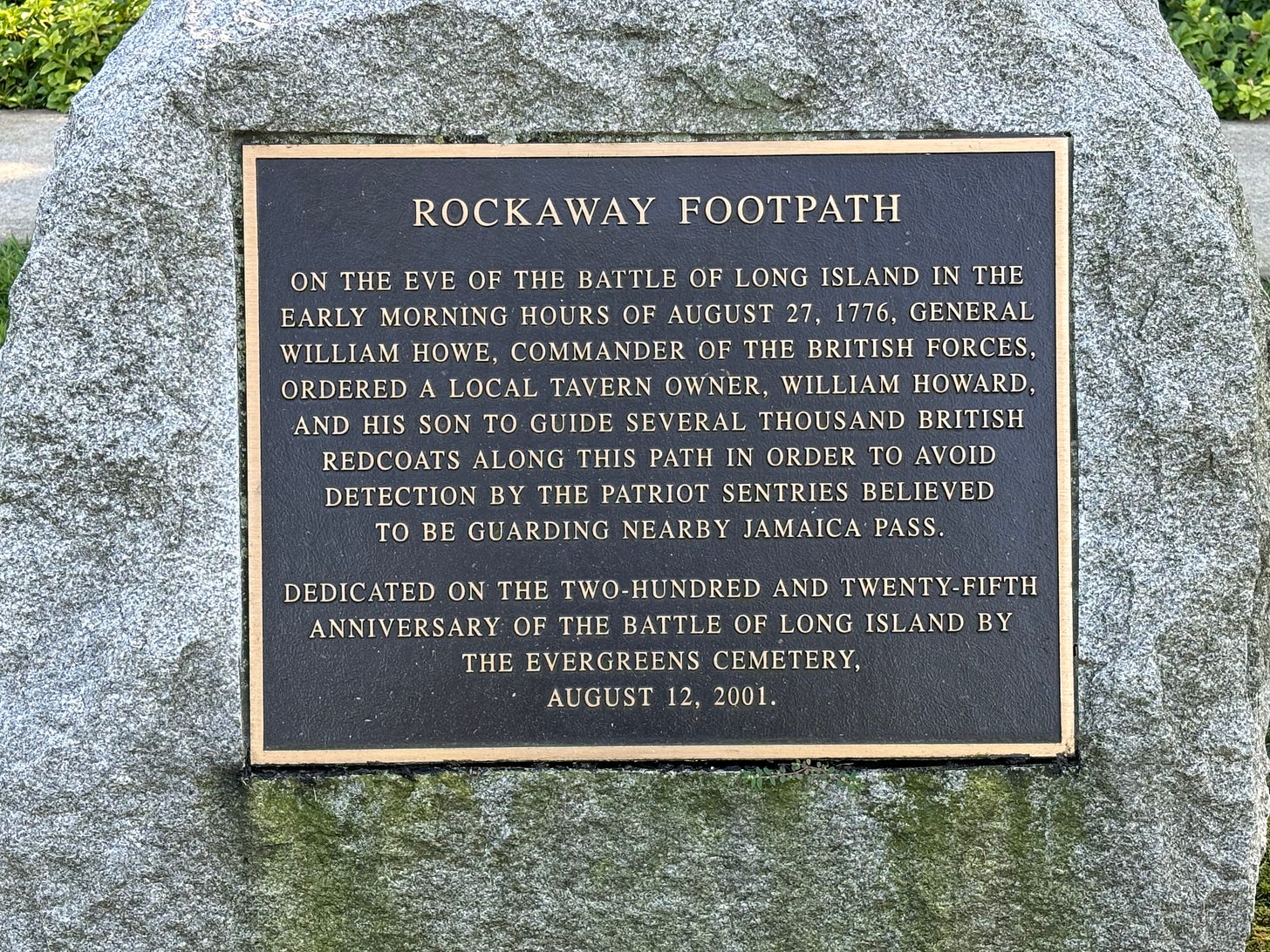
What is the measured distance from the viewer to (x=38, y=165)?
24.7 ft

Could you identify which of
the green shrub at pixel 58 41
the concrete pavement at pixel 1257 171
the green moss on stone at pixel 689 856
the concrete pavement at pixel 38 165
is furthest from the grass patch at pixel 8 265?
the concrete pavement at pixel 1257 171

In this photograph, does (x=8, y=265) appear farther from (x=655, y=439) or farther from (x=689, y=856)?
(x=689, y=856)

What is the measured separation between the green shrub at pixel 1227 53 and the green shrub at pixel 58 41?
627cm

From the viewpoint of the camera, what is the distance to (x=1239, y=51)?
7.94 meters

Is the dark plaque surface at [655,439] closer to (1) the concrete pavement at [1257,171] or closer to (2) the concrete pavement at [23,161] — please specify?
(1) the concrete pavement at [1257,171]

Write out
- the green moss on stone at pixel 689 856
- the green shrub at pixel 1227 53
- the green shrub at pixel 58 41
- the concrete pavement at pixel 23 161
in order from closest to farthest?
the green moss on stone at pixel 689 856 → the concrete pavement at pixel 23 161 → the green shrub at pixel 1227 53 → the green shrub at pixel 58 41

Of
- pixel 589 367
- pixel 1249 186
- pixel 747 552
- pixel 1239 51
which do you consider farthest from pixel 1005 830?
pixel 1239 51

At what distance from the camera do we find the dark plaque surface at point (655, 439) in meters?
3.53

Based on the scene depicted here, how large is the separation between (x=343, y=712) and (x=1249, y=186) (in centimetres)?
603

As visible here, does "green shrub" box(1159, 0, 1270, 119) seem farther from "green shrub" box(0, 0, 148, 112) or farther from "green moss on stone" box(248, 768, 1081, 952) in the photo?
"green shrub" box(0, 0, 148, 112)

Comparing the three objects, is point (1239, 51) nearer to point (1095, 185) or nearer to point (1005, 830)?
point (1095, 185)

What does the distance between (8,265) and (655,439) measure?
165 inches

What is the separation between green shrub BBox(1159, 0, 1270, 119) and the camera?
25.2ft

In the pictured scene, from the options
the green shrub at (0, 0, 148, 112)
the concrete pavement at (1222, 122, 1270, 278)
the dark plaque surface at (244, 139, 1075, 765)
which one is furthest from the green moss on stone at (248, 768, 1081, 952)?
the green shrub at (0, 0, 148, 112)
